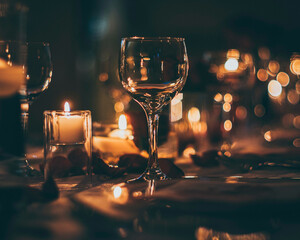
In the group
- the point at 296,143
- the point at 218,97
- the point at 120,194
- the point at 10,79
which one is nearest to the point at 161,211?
the point at 120,194

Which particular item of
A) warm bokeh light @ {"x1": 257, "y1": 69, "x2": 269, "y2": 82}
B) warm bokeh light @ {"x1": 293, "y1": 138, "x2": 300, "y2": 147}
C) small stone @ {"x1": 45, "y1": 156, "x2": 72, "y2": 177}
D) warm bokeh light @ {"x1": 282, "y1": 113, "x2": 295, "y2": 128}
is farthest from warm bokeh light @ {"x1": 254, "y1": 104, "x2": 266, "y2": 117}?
small stone @ {"x1": 45, "y1": 156, "x2": 72, "y2": 177}

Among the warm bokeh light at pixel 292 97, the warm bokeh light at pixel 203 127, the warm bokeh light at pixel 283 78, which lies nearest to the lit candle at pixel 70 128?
the warm bokeh light at pixel 203 127

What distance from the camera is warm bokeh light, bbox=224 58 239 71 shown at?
5.03ft

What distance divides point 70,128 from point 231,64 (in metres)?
1.03

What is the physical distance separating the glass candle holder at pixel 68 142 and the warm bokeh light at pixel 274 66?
205 cm

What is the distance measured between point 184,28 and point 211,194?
6.34 metres

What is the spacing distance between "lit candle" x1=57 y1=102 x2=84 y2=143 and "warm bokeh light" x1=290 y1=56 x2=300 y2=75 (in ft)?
7.13

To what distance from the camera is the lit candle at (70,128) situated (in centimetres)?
65

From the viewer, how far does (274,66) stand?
8.66 feet

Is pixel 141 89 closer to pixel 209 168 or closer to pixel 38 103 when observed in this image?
pixel 209 168

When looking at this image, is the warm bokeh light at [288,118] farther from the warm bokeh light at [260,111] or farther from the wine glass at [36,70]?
the wine glass at [36,70]

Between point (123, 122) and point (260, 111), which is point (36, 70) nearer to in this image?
point (123, 122)

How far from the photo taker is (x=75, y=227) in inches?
15.6

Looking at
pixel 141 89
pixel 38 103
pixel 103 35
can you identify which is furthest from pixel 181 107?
pixel 103 35
